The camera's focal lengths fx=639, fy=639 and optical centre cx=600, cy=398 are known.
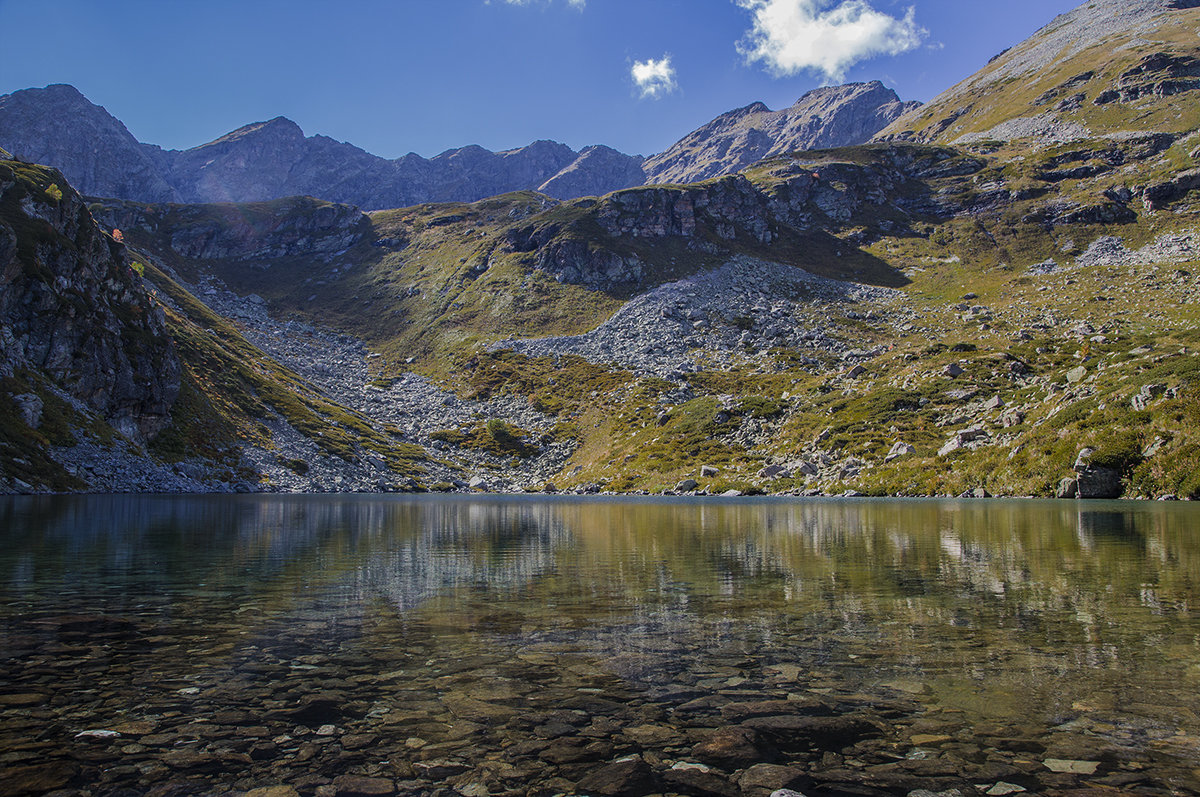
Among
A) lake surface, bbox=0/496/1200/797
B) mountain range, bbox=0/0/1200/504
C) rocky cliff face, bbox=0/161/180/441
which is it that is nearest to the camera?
lake surface, bbox=0/496/1200/797

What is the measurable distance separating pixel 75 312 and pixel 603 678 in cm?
12895

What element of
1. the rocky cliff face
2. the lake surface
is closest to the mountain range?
the rocky cliff face

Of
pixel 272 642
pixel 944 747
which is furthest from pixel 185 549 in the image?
pixel 944 747

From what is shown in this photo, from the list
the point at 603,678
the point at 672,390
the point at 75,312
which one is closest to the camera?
the point at 603,678

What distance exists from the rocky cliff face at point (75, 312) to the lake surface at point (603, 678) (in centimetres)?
9817

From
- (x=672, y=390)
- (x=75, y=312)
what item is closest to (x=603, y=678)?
(x=75, y=312)

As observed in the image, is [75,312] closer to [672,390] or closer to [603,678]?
[672,390]

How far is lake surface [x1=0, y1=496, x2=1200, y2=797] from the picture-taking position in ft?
23.0

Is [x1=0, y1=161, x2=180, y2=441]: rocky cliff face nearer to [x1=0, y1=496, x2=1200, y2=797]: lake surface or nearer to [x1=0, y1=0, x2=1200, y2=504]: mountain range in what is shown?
[x1=0, y1=0, x2=1200, y2=504]: mountain range

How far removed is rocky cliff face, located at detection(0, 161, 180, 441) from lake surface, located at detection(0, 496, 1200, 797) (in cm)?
9817

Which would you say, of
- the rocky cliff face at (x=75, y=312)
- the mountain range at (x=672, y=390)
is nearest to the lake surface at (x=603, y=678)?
the mountain range at (x=672, y=390)

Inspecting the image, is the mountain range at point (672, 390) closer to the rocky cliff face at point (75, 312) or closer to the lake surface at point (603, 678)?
the rocky cliff face at point (75, 312)

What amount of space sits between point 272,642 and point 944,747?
465 inches

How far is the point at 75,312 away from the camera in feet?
343
